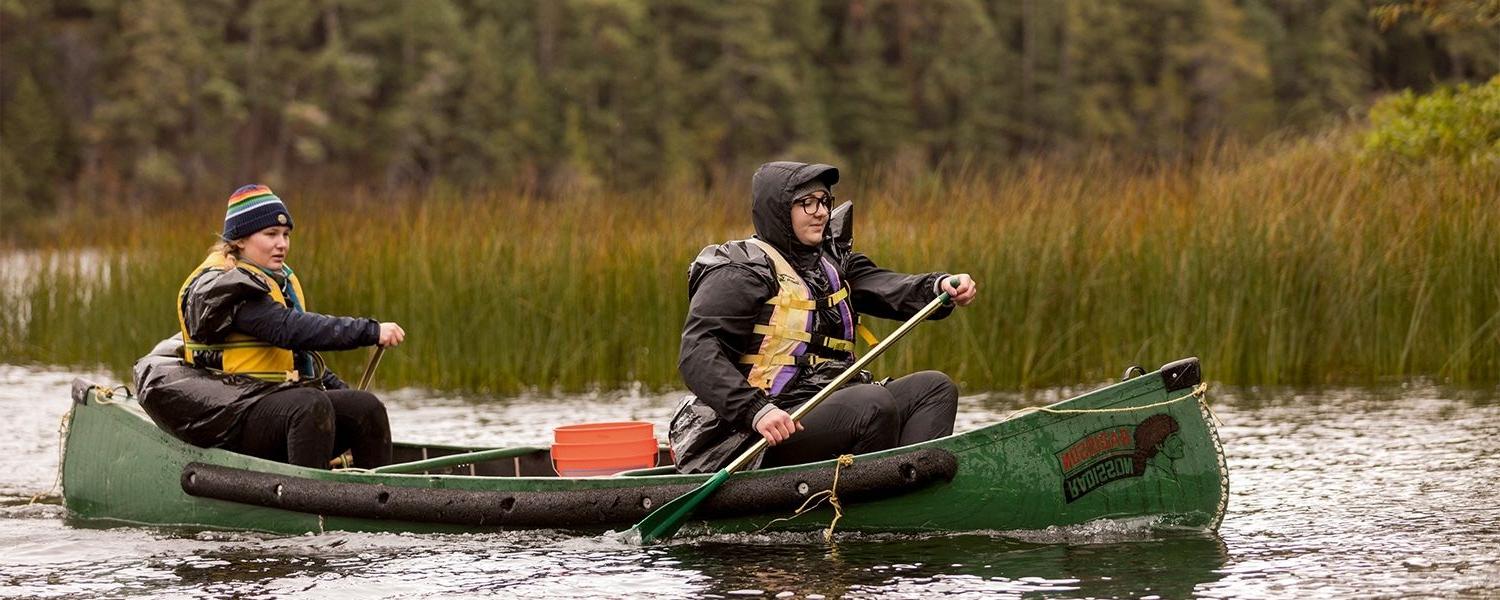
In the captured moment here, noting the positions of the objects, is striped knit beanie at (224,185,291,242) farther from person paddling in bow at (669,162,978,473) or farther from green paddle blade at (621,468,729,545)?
green paddle blade at (621,468,729,545)

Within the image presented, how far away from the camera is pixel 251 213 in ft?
23.2

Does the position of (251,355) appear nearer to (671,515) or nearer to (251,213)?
(251,213)

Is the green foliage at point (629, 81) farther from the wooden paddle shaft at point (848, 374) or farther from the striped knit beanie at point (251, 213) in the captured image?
the wooden paddle shaft at point (848, 374)

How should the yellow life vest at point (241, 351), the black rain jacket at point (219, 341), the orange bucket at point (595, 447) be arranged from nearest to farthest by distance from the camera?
1. the black rain jacket at point (219, 341)
2. the yellow life vest at point (241, 351)
3. the orange bucket at point (595, 447)

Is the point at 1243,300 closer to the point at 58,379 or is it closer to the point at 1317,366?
the point at 1317,366

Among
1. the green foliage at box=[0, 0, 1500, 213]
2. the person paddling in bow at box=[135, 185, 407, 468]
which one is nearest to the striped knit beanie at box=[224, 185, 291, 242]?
the person paddling in bow at box=[135, 185, 407, 468]

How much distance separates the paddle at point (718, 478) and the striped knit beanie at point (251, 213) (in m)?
1.79

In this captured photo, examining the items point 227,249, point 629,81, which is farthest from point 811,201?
point 629,81

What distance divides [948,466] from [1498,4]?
10.9m

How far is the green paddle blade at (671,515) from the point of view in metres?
6.36

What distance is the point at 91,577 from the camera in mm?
6465

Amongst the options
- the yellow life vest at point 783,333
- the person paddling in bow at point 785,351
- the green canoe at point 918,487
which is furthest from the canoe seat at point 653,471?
the yellow life vest at point 783,333

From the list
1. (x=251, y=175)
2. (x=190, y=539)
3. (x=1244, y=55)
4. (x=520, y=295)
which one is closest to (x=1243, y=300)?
(x=520, y=295)

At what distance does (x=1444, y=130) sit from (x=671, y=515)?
404 inches
